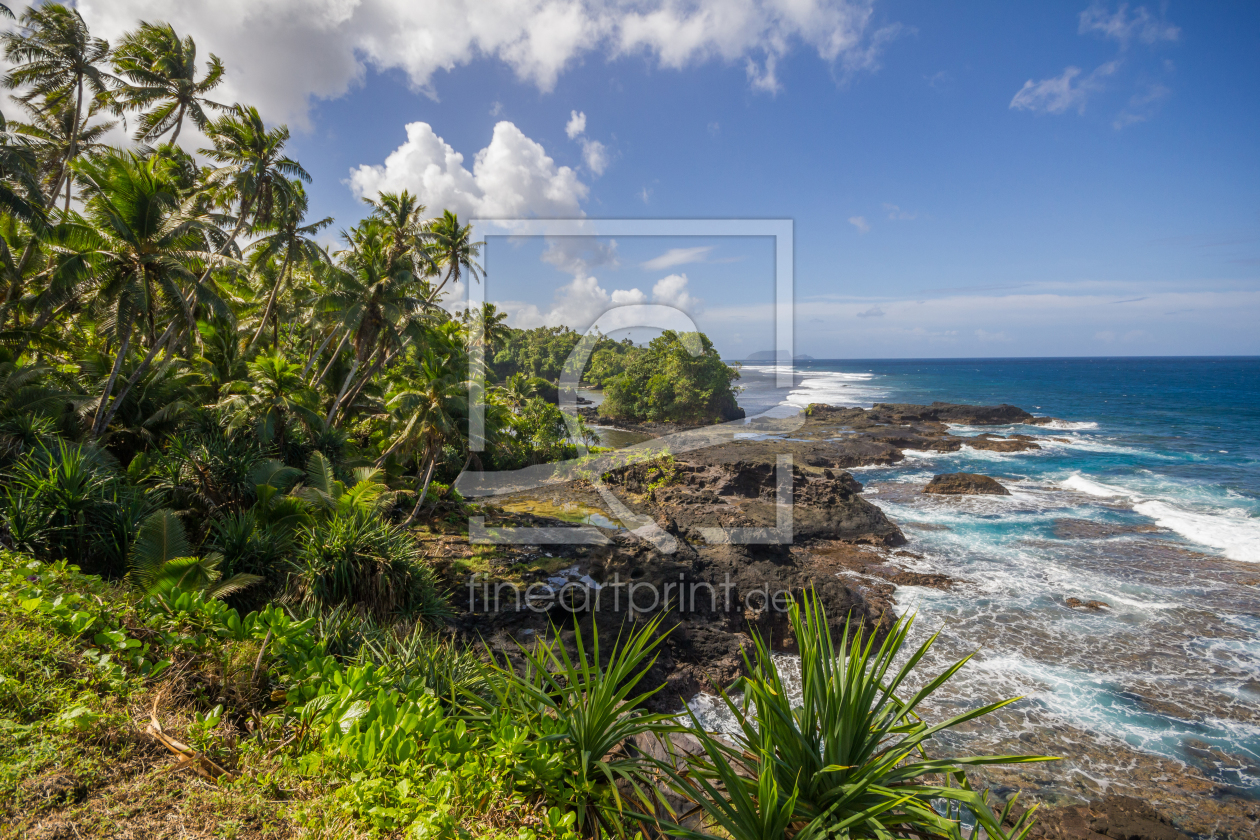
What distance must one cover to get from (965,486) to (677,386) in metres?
25.2

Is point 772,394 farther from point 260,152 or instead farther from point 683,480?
point 260,152

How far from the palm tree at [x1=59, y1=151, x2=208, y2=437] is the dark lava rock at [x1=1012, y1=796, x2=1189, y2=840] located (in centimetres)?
2061

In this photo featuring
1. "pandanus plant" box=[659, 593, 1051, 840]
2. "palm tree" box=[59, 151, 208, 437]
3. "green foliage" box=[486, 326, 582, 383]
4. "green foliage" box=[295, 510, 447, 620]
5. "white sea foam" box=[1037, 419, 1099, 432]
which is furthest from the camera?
"green foliage" box=[486, 326, 582, 383]

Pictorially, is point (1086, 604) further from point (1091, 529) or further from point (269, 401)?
point (269, 401)

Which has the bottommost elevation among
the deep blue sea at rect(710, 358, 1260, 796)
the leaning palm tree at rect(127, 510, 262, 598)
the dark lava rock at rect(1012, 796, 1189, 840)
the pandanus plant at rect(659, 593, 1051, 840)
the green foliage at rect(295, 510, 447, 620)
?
the dark lava rock at rect(1012, 796, 1189, 840)

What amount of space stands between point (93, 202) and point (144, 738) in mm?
15269

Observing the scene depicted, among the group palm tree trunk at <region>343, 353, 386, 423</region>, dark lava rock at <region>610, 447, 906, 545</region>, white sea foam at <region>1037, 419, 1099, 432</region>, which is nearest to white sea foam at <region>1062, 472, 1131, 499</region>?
dark lava rock at <region>610, 447, 906, 545</region>

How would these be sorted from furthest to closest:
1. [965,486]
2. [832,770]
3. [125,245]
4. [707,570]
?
1. [965,486]
2. [707,570]
3. [125,245]
4. [832,770]

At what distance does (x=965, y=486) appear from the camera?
84.2 ft

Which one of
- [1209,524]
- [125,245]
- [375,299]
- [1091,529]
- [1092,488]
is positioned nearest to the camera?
[125,245]

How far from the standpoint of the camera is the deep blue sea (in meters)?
10.1

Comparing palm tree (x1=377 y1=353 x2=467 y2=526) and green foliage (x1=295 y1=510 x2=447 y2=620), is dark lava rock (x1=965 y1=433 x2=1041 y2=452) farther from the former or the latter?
green foliage (x1=295 y1=510 x2=447 y2=620)

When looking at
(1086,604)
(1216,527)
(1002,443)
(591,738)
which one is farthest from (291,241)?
(1002,443)

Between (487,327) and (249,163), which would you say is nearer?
(249,163)
